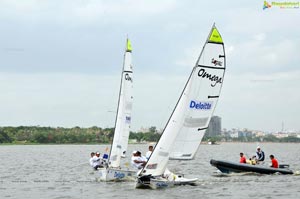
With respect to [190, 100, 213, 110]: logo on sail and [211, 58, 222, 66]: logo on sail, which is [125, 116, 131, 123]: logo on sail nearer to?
[190, 100, 213, 110]: logo on sail

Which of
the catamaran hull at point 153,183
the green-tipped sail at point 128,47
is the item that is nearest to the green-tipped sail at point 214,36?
the catamaran hull at point 153,183

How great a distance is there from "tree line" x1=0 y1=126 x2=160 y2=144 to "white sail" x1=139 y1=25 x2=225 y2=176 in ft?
435

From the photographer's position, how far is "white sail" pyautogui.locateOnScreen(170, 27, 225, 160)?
75.5ft

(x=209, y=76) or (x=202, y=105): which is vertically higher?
(x=209, y=76)

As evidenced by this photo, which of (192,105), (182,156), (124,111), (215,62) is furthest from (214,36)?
(124,111)

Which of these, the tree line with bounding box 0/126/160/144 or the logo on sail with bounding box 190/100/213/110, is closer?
the logo on sail with bounding box 190/100/213/110

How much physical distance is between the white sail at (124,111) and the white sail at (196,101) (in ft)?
20.2

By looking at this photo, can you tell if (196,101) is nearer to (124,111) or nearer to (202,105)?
(202,105)

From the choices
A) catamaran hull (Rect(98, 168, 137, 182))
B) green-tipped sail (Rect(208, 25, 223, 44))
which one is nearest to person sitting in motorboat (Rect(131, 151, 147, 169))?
catamaran hull (Rect(98, 168, 137, 182))

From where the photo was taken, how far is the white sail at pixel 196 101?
75.4 feet

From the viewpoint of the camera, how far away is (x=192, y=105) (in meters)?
23.6

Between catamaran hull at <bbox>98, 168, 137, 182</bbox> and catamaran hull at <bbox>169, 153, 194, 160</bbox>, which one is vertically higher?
catamaran hull at <bbox>169, 153, 194, 160</bbox>

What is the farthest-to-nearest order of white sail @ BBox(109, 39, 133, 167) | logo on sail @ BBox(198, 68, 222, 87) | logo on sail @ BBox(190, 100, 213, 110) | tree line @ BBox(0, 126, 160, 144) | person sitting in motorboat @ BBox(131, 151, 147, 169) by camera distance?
tree line @ BBox(0, 126, 160, 144), white sail @ BBox(109, 39, 133, 167), person sitting in motorboat @ BBox(131, 151, 147, 169), logo on sail @ BBox(190, 100, 213, 110), logo on sail @ BBox(198, 68, 222, 87)

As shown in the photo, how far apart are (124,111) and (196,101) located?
26.8ft
